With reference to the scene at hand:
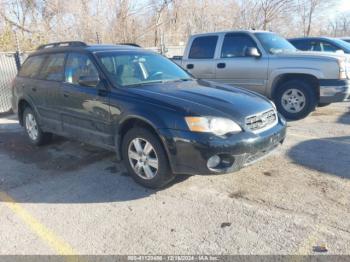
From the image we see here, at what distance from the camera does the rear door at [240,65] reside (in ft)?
23.7

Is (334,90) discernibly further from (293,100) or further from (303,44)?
(303,44)

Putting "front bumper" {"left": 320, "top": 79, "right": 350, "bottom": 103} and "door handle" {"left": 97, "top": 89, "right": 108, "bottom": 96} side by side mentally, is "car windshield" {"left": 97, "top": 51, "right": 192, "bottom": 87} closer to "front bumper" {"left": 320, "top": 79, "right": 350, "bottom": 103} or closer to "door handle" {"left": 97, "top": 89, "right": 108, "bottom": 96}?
"door handle" {"left": 97, "top": 89, "right": 108, "bottom": 96}

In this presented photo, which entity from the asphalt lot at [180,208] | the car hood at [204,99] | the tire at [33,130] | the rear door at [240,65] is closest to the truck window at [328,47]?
the rear door at [240,65]

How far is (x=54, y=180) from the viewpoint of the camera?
438 cm

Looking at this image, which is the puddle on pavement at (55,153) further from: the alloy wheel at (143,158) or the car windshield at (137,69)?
the car windshield at (137,69)

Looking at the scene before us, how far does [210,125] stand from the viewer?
345 cm

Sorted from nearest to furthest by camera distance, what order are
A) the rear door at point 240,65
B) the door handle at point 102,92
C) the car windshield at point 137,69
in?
the door handle at point 102,92
the car windshield at point 137,69
the rear door at point 240,65

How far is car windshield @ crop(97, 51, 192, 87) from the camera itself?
4328 millimetres

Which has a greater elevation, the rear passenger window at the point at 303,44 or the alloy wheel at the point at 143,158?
the rear passenger window at the point at 303,44

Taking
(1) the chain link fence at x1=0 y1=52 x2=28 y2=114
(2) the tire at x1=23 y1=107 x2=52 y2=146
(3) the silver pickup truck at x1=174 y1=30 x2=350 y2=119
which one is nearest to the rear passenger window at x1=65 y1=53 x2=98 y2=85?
(2) the tire at x1=23 y1=107 x2=52 y2=146

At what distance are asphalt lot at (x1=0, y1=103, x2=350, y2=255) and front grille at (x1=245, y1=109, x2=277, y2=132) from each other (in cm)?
69

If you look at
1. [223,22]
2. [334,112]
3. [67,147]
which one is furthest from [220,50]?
[223,22]

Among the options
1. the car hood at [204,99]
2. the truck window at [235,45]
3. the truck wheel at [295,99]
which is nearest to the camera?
the car hood at [204,99]

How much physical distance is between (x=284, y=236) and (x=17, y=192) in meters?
3.13
